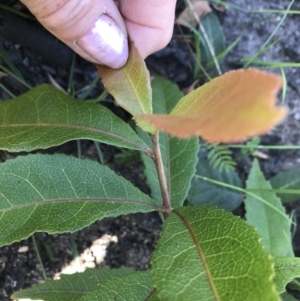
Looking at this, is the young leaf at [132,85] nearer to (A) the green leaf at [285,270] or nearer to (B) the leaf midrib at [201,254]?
(B) the leaf midrib at [201,254]

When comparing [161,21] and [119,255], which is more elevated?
[161,21]

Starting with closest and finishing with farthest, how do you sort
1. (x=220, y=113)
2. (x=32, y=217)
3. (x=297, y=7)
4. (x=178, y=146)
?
(x=220, y=113) < (x=32, y=217) < (x=178, y=146) < (x=297, y=7)

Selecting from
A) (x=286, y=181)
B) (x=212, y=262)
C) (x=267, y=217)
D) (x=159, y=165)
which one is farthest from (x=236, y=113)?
(x=286, y=181)

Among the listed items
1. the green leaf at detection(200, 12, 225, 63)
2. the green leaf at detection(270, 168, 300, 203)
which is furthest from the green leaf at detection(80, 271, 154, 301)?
the green leaf at detection(200, 12, 225, 63)

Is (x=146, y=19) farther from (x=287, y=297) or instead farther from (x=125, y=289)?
(x=287, y=297)

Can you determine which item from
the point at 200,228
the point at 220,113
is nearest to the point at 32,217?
the point at 200,228

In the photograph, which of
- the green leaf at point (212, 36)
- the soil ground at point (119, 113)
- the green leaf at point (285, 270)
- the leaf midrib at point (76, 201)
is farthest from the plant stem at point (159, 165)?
the green leaf at point (212, 36)

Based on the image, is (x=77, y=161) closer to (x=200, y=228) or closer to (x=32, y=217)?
(x=32, y=217)
